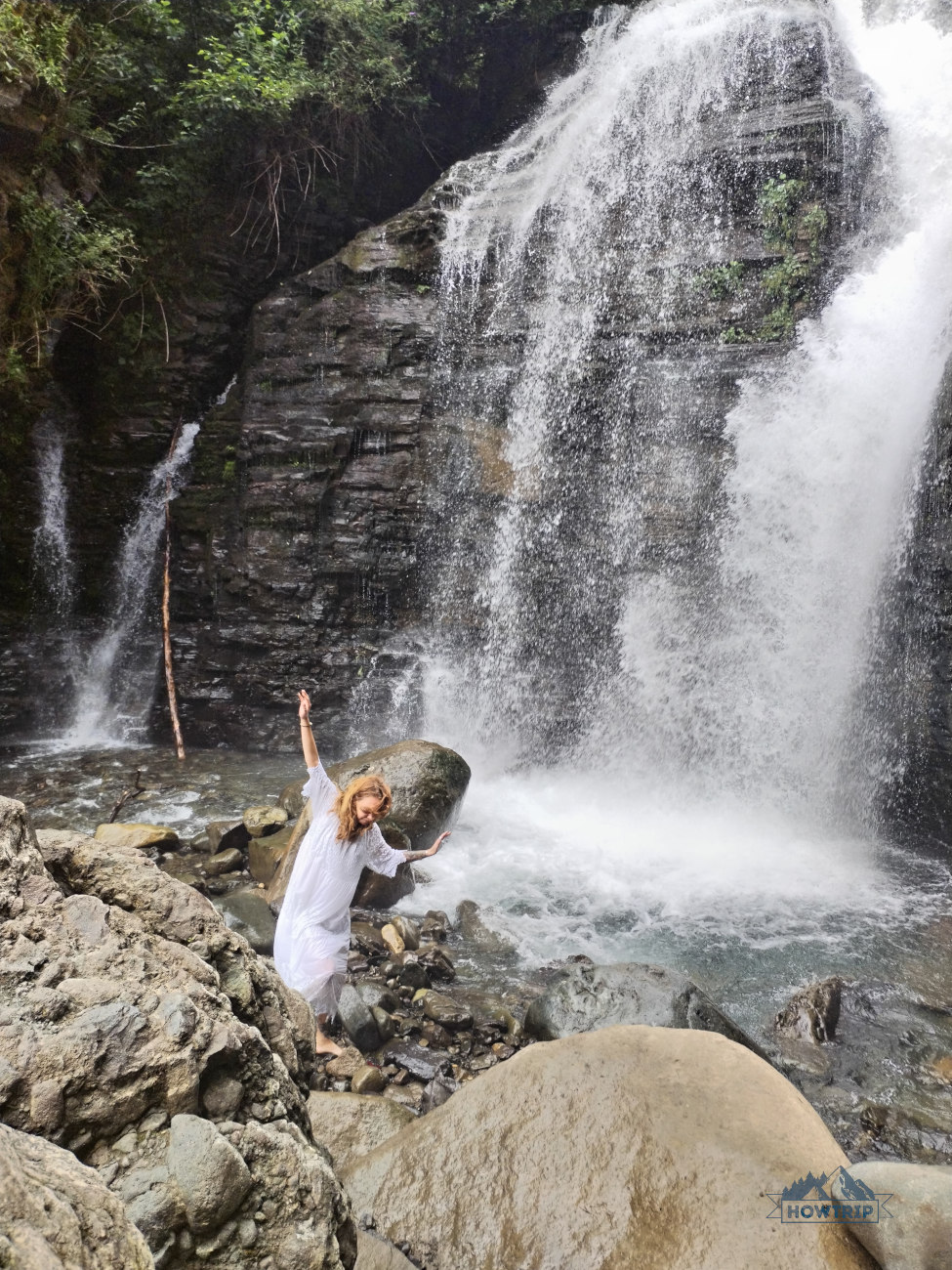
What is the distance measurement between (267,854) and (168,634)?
623 cm

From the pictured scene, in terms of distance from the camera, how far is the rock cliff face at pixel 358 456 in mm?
11633

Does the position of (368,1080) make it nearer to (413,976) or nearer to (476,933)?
(413,976)

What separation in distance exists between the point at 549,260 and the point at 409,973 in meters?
11.5

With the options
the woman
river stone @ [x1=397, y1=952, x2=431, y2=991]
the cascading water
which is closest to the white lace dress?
the woman

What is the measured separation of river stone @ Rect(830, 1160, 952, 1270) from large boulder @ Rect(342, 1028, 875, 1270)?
0.10m

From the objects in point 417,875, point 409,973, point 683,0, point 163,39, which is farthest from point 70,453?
point 683,0

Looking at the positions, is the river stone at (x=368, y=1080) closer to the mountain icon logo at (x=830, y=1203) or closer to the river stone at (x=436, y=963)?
the river stone at (x=436, y=963)

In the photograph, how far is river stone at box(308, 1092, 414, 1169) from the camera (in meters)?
3.18

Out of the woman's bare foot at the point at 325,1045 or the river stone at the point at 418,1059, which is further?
the river stone at the point at 418,1059

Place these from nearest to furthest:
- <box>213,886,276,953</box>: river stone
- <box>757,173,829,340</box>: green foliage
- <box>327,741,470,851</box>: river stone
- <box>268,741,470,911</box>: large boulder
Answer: <box>213,886,276,953</box>: river stone, <box>268,741,470,911</box>: large boulder, <box>327,741,470,851</box>: river stone, <box>757,173,829,340</box>: green foliage

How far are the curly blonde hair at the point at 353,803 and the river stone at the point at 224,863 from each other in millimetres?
3443

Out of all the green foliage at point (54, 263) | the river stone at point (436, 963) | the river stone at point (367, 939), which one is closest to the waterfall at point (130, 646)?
the green foliage at point (54, 263)

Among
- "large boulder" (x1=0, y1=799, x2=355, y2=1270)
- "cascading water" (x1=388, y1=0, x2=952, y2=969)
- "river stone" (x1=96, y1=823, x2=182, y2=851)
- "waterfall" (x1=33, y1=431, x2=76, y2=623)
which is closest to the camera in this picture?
"large boulder" (x1=0, y1=799, x2=355, y2=1270)

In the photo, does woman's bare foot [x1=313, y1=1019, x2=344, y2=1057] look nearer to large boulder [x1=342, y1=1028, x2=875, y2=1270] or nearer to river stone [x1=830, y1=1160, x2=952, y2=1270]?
large boulder [x1=342, y1=1028, x2=875, y2=1270]
